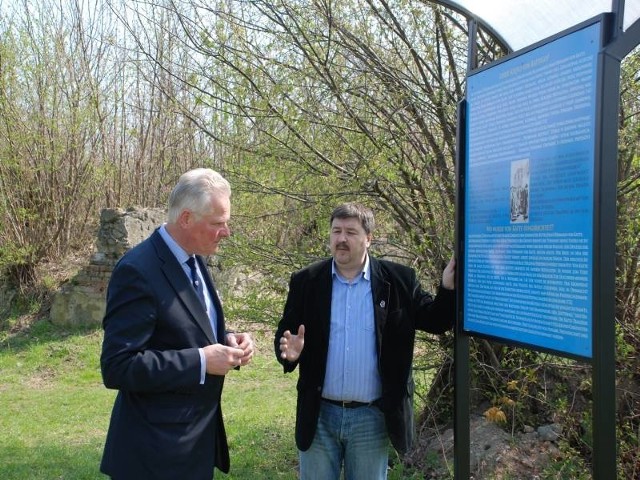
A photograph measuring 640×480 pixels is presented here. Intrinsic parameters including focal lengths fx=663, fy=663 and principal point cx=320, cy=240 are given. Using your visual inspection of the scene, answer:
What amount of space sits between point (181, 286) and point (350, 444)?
4.12 ft

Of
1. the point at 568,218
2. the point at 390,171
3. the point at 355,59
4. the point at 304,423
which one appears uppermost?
the point at 355,59

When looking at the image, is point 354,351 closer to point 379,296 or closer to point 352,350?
point 352,350

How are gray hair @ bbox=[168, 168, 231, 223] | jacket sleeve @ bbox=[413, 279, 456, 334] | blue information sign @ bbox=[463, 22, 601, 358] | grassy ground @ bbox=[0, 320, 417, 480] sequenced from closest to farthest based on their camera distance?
blue information sign @ bbox=[463, 22, 601, 358], gray hair @ bbox=[168, 168, 231, 223], jacket sleeve @ bbox=[413, 279, 456, 334], grassy ground @ bbox=[0, 320, 417, 480]

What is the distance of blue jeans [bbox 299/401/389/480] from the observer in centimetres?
329

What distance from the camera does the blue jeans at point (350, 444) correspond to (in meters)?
3.29

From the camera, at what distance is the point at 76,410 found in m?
8.29

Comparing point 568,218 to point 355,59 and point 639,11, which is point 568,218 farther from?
point 355,59

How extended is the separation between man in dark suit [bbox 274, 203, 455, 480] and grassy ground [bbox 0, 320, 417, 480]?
1.95 m

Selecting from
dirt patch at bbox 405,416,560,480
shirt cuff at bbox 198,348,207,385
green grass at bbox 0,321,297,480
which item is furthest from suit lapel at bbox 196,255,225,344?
green grass at bbox 0,321,297,480

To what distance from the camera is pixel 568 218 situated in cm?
233

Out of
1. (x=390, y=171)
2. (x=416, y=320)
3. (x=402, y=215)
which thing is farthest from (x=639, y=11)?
(x=402, y=215)

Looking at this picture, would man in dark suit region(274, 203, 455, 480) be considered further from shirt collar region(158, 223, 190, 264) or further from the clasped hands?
shirt collar region(158, 223, 190, 264)

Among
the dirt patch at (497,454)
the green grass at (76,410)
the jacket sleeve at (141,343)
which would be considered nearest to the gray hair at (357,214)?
the jacket sleeve at (141,343)

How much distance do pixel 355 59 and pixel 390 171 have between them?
1.18 metres
